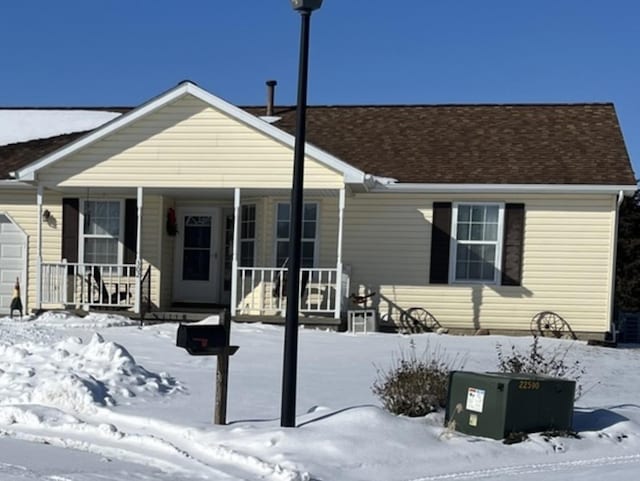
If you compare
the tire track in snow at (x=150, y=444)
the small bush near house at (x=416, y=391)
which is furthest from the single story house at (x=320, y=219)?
the tire track in snow at (x=150, y=444)

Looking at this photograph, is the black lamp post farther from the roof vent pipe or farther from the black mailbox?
the roof vent pipe

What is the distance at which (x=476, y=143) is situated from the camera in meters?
16.0

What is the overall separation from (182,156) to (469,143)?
6484mm

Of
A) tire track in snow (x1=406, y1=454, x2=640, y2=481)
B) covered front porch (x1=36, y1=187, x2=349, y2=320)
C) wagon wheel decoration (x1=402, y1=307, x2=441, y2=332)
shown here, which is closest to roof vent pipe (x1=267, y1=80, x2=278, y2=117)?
covered front porch (x1=36, y1=187, x2=349, y2=320)

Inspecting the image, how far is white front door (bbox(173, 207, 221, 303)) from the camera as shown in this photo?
15945mm

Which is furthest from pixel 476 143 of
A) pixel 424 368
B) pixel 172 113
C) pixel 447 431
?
pixel 447 431

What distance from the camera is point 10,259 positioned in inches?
630

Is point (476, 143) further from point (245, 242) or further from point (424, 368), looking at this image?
point (424, 368)

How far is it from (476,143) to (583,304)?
4277 millimetres

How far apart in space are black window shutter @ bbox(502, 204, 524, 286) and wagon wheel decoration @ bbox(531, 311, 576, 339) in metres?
0.81

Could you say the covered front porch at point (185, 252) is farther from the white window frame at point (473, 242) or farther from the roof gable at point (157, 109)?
the white window frame at point (473, 242)

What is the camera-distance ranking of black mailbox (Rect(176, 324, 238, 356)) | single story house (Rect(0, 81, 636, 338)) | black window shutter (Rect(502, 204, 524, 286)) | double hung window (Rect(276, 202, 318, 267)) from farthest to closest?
1. double hung window (Rect(276, 202, 318, 267))
2. black window shutter (Rect(502, 204, 524, 286))
3. single story house (Rect(0, 81, 636, 338))
4. black mailbox (Rect(176, 324, 238, 356))

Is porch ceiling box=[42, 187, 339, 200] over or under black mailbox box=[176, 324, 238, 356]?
over

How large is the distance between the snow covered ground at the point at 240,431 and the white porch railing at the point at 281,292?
4152 mm
